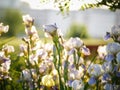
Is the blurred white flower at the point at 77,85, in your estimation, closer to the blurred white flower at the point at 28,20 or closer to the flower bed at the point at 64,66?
the flower bed at the point at 64,66

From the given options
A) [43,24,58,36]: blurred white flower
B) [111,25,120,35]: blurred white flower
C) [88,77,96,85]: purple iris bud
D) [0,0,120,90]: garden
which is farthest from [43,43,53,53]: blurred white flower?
[88,77,96,85]: purple iris bud

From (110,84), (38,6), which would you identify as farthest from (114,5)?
(110,84)

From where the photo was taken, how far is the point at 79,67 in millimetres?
3410

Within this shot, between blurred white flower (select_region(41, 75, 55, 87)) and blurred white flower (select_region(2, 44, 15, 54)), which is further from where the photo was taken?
blurred white flower (select_region(2, 44, 15, 54))

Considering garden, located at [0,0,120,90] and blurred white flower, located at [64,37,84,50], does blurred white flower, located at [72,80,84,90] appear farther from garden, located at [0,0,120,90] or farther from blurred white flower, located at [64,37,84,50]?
blurred white flower, located at [64,37,84,50]

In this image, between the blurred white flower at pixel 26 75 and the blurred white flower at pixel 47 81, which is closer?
the blurred white flower at pixel 47 81

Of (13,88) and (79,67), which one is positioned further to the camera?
(13,88)

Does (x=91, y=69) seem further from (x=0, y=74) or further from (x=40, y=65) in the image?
(x=0, y=74)

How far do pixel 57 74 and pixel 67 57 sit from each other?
6.4 inches

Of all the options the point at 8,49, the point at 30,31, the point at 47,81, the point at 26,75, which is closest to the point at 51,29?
the point at 47,81

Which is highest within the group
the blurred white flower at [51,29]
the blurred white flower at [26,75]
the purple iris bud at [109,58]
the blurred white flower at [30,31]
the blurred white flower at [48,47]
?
the blurred white flower at [51,29]

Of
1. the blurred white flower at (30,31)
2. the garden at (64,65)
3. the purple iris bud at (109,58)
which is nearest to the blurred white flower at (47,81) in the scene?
the garden at (64,65)

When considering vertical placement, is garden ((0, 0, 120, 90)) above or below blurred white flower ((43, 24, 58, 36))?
below

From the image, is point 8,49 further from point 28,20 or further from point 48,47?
point 48,47
